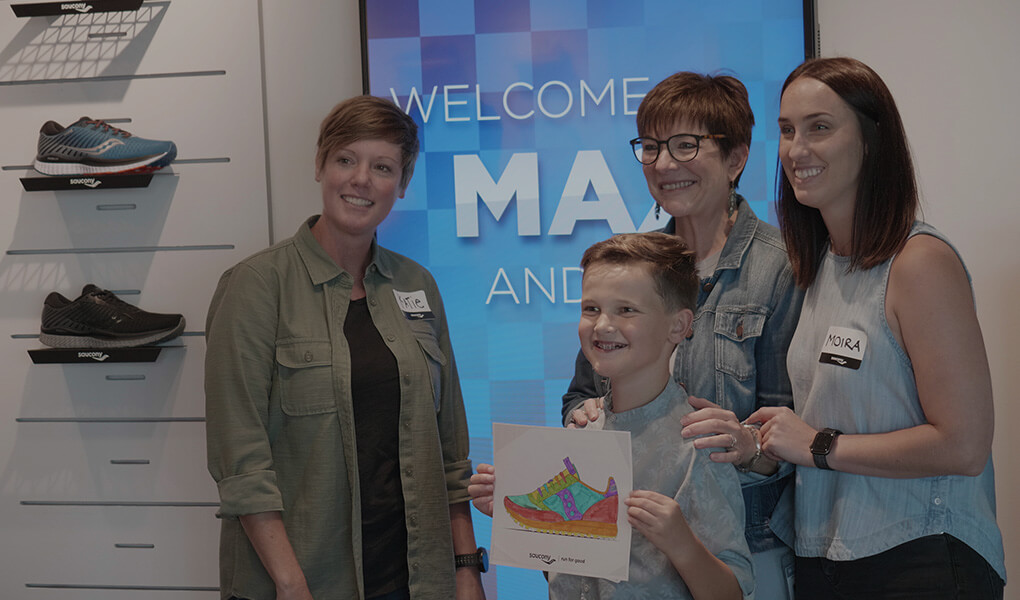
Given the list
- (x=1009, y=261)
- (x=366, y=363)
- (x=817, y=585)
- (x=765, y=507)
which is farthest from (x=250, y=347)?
(x=1009, y=261)

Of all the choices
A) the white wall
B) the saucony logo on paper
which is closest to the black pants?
the white wall

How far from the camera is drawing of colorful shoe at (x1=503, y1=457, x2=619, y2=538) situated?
152cm

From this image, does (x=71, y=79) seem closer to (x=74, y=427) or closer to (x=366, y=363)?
(x=74, y=427)

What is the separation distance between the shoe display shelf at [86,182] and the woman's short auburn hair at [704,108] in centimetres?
216

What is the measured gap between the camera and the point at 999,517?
3.07 metres

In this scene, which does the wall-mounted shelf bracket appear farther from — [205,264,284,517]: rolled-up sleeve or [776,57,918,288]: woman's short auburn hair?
[776,57,918,288]: woman's short auburn hair

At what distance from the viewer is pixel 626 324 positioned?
158 centimetres

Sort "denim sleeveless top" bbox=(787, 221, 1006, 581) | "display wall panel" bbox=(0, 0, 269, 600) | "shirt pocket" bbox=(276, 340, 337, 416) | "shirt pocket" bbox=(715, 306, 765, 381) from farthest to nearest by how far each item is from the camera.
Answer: "display wall panel" bbox=(0, 0, 269, 600), "shirt pocket" bbox=(276, 340, 337, 416), "shirt pocket" bbox=(715, 306, 765, 381), "denim sleeveless top" bbox=(787, 221, 1006, 581)

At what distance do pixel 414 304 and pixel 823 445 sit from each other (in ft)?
3.67

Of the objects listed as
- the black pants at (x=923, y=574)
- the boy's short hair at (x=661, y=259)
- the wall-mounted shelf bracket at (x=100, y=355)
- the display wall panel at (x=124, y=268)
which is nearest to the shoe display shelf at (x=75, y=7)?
the display wall panel at (x=124, y=268)

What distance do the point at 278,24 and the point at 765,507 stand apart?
2.61 meters

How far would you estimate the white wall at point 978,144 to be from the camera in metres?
3.00

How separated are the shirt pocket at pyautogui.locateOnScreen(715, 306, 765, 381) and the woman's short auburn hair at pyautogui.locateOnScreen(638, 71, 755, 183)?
0.39 meters

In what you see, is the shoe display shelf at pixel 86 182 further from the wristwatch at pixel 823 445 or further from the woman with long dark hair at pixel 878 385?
the wristwatch at pixel 823 445
